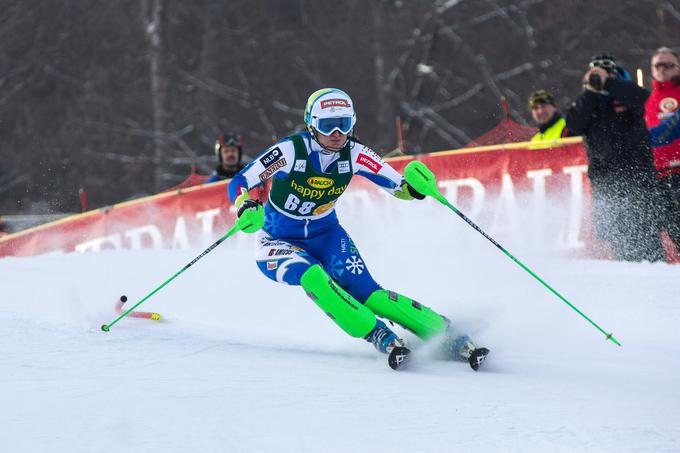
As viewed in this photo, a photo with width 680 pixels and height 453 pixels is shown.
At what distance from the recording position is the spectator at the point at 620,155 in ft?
22.6

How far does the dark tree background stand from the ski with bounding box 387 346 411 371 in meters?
14.8

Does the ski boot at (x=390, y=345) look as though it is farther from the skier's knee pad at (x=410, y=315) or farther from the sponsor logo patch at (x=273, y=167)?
the sponsor logo patch at (x=273, y=167)

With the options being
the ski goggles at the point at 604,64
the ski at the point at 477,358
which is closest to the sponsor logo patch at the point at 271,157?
the ski at the point at 477,358

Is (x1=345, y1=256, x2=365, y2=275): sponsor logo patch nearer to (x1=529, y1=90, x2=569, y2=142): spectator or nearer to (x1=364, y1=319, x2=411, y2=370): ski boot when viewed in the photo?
(x1=364, y1=319, x2=411, y2=370): ski boot

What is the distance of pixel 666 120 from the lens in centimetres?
714

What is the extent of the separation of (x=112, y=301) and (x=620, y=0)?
14896mm

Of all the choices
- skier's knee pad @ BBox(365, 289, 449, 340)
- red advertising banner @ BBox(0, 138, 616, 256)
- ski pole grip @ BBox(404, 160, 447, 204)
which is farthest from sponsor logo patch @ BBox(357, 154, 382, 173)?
red advertising banner @ BBox(0, 138, 616, 256)

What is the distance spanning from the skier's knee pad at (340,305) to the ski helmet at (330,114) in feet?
2.57

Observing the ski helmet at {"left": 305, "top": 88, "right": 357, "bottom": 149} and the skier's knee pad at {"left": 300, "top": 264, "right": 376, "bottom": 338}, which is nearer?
the skier's knee pad at {"left": 300, "top": 264, "right": 376, "bottom": 338}

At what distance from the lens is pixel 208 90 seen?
2184cm

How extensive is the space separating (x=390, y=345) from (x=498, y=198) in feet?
11.5

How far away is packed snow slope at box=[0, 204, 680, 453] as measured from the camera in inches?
140

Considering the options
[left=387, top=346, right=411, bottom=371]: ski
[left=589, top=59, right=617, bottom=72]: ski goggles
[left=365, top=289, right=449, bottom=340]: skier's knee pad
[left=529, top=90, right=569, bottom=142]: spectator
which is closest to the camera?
[left=387, top=346, right=411, bottom=371]: ski

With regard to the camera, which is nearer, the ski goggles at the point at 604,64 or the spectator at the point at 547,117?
the ski goggles at the point at 604,64
